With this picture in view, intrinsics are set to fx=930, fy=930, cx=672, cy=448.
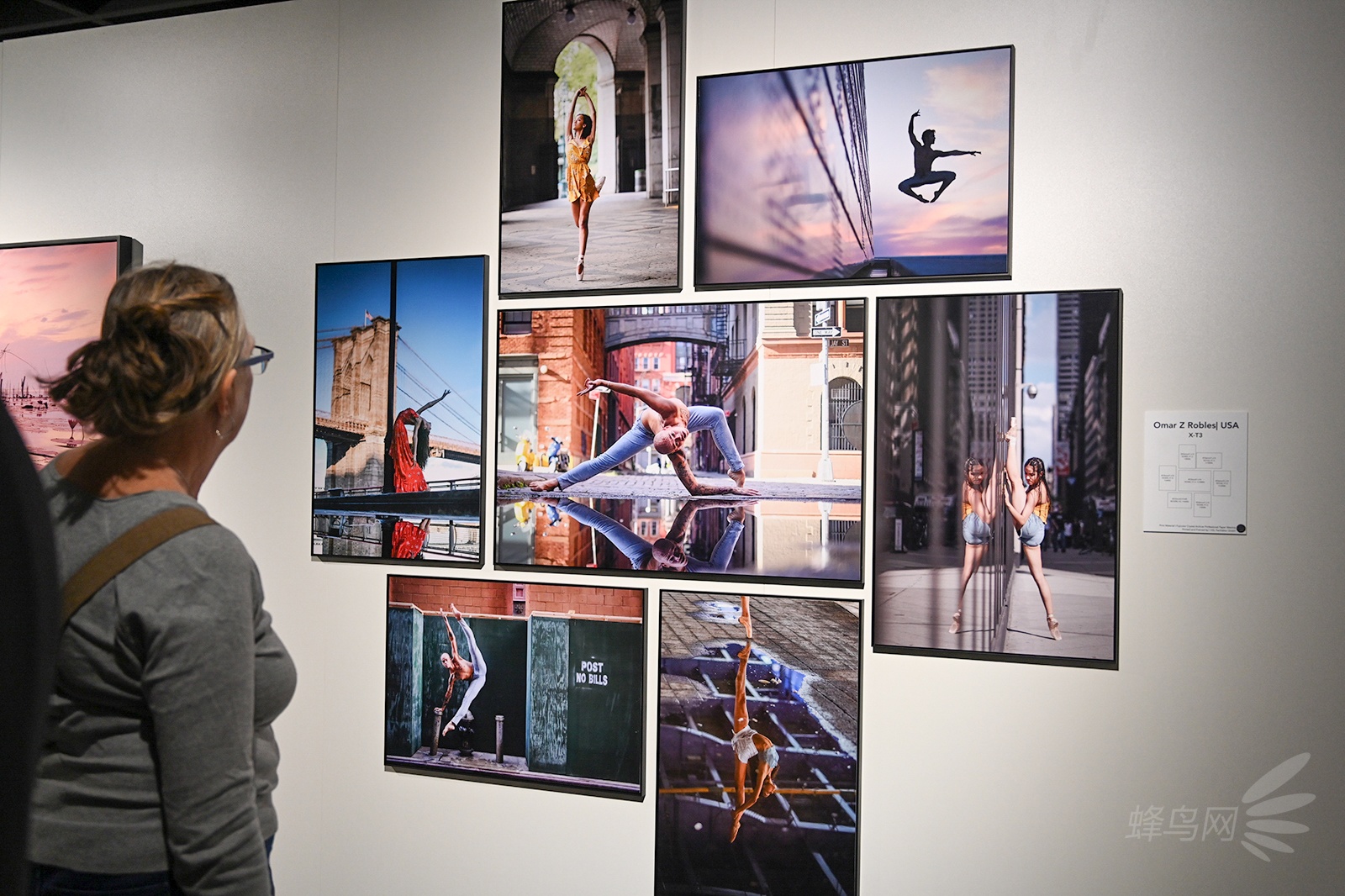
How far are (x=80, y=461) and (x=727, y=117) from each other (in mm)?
1680

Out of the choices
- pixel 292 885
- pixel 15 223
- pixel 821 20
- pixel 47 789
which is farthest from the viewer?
pixel 15 223

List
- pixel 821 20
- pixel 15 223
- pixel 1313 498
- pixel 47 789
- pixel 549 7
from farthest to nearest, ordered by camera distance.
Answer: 1. pixel 15 223
2. pixel 549 7
3. pixel 821 20
4. pixel 1313 498
5. pixel 47 789

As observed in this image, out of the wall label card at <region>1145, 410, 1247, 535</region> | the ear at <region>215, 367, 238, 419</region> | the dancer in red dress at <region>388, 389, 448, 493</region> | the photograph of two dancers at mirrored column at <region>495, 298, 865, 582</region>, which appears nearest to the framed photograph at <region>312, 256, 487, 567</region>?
the dancer in red dress at <region>388, 389, 448, 493</region>

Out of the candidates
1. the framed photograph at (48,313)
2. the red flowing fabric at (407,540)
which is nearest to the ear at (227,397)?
the red flowing fabric at (407,540)

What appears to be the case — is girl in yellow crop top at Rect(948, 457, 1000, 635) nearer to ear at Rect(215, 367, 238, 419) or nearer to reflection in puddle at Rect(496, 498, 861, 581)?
reflection in puddle at Rect(496, 498, 861, 581)

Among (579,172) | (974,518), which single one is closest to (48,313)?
(579,172)

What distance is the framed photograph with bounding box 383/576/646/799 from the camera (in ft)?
7.80

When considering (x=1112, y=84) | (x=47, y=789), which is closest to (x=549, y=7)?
(x=1112, y=84)

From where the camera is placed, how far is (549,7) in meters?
2.47

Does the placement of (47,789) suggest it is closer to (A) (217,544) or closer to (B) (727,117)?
(A) (217,544)

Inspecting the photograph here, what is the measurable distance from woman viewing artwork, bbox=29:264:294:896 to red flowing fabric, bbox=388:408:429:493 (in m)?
1.33

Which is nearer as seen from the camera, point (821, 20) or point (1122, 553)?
point (1122, 553)
